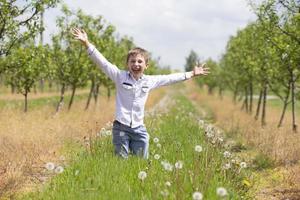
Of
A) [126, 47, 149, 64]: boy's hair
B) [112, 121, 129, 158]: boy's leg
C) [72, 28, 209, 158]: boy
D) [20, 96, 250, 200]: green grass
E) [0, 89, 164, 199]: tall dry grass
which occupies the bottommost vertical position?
[0, 89, 164, 199]: tall dry grass

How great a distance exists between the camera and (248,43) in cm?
2594

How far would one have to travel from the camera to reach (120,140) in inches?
290

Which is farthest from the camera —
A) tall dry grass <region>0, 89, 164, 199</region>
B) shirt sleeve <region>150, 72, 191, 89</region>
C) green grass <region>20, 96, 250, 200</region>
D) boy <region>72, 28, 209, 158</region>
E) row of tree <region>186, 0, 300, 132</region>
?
row of tree <region>186, 0, 300, 132</region>

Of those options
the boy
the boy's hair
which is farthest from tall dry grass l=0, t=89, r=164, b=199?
the boy's hair

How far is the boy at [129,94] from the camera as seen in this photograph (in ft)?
23.8

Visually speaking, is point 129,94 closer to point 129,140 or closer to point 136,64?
point 136,64

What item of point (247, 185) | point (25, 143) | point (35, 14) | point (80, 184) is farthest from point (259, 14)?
point (80, 184)

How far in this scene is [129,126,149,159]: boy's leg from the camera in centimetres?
735

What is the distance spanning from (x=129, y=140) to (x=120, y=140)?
184 mm

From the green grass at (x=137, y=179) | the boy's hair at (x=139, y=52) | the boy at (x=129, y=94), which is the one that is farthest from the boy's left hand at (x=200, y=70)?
the green grass at (x=137, y=179)

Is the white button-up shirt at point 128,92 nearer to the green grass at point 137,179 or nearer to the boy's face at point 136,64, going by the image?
the boy's face at point 136,64

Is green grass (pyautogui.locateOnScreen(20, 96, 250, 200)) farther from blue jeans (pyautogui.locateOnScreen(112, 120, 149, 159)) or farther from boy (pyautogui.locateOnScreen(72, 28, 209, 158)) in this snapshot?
boy (pyautogui.locateOnScreen(72, 28, 209, 158))

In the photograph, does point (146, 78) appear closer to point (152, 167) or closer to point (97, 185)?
point (152, 167)

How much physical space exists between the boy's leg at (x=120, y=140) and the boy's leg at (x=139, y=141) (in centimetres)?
11
